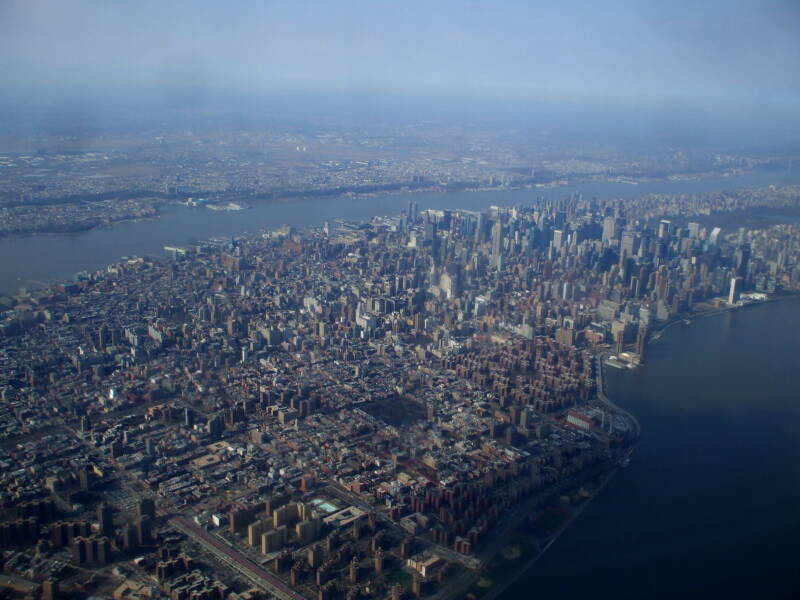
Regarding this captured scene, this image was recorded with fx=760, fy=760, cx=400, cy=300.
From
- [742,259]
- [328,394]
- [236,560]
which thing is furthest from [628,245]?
[236,560]

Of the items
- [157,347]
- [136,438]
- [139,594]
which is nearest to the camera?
[139,594]

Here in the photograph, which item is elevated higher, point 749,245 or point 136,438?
point 749,245

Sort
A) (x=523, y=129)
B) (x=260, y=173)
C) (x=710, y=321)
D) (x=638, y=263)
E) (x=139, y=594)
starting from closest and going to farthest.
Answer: (x=139, y=594)
(x=710, y=321)
(x=638, y=263)
(x=260, y=173)
(x=523, y=129)

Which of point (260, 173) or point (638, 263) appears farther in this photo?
point (260, 173)

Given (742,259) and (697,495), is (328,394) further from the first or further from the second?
(742,259)

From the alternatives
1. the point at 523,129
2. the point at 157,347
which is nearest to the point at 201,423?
the point at 157,347

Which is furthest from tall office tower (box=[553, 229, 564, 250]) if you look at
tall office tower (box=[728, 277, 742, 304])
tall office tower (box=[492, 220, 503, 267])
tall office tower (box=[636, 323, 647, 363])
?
tall office tower (box=[636, 323, 647, 363])

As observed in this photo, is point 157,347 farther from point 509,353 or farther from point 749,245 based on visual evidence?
point 749,245

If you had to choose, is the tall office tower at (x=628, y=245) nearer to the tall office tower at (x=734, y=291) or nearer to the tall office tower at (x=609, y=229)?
the tall office tower at (x=609, y=229)
